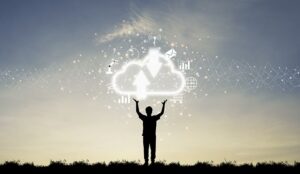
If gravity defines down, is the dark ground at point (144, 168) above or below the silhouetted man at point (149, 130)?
below

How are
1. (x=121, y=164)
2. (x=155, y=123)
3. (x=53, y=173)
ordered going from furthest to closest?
(x=155, y=123) → (x=121, y=164) → (x=53, y=173)

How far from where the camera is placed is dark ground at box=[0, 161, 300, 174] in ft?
50.1

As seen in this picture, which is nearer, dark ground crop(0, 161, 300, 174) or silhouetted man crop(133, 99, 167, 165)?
dark ground crop(0, 161, 300, 174)

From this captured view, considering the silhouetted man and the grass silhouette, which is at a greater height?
the silhouetted man

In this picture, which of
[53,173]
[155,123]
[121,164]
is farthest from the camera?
[155,123]

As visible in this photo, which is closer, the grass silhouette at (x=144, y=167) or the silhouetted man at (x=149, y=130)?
the grass silhouette at (x=144, y=167)

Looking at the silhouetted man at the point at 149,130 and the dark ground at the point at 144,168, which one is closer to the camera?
the dark ground at the point at 144,168

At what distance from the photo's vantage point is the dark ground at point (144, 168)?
1526 centimetres

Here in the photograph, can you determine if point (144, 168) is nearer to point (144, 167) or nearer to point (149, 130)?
point (144, 167)

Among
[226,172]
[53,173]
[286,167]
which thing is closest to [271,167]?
[286,167]

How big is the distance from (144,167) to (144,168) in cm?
18

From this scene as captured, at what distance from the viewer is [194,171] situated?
50.5 ft

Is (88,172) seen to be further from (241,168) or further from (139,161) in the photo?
(241,168)

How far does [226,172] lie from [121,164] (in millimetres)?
3482
